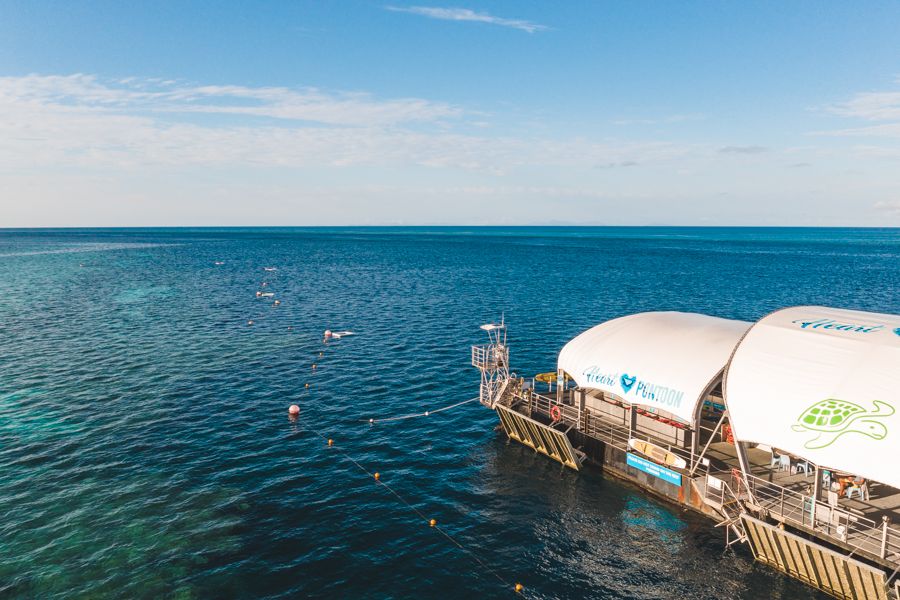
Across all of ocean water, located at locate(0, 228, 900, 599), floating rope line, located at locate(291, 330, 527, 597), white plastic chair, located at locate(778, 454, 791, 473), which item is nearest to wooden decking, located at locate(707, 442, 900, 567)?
white plastic chair, located at locate(778, 454, 791, 473)

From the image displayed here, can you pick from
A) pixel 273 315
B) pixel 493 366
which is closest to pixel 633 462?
→ pixel 493 366

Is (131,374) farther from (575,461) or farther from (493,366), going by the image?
(575,461)

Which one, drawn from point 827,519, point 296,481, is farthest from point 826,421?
point 296,481

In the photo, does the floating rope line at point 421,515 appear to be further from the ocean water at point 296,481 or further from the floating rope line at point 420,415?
the floating rope line at point 420,415

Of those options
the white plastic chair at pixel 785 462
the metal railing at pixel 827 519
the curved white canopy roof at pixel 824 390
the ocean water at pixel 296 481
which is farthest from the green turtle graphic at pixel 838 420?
the ocean water at pixel 296 481

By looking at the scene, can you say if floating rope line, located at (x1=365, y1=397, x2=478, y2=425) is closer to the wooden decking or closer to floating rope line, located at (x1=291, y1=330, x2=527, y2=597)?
floating rope line, located at (x1=291, y1=330, x2=527, y2=597)

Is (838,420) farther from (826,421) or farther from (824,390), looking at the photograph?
(824,390)
